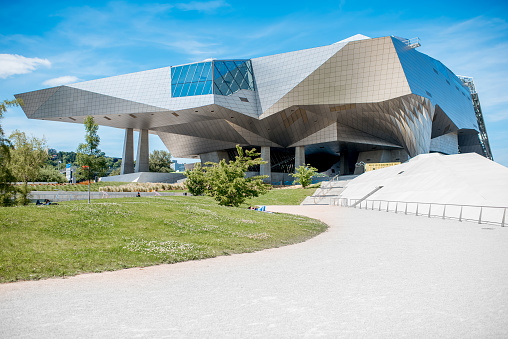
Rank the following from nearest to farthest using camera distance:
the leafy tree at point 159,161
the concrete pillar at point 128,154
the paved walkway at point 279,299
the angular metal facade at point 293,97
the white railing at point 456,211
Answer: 1. the paved walkway at point 279,299
2. the white railing at point 456,211
3. the angular metal facade at point 293,97
4. the concrete pillar at point 128,154
5. the leafy tree at point 159,161

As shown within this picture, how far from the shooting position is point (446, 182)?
2450 cm

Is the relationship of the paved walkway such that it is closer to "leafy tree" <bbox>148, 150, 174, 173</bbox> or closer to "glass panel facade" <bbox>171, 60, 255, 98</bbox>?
"glass panel facade" <bbox>171, 60, 255, 98</bbox>

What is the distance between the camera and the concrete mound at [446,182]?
20.6 m

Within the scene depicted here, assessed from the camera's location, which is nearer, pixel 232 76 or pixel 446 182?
pixel 446 182

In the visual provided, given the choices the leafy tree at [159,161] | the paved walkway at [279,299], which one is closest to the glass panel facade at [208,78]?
the paved walkway at [279,299]

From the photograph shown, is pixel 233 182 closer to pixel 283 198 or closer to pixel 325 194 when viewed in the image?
pixel 283 198

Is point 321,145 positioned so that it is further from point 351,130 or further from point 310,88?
point 310,88

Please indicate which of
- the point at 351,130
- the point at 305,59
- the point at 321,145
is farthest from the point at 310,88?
the point at 321,145

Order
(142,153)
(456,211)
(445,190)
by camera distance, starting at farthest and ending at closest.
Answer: (142,153) → (445,190) → (456,211)

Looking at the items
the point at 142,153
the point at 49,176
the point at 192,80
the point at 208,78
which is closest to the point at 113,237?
the point at 208,78

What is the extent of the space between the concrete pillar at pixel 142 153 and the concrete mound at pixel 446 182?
3827 cm

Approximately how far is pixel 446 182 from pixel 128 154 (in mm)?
51095

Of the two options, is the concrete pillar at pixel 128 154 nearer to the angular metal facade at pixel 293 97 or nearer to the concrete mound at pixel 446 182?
the angular metal facade at pixel 293 97

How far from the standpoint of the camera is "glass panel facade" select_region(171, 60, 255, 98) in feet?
165
